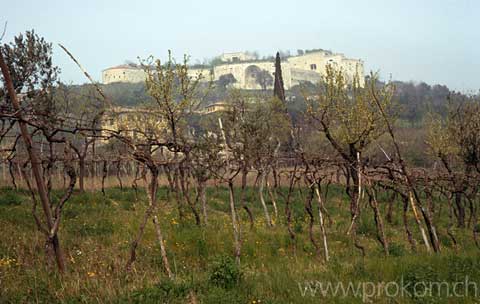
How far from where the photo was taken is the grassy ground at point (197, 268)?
472cm

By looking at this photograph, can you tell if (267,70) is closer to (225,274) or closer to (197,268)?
(197,268)

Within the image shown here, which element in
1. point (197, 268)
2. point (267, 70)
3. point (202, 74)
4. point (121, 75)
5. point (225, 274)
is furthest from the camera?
point (267, 70)

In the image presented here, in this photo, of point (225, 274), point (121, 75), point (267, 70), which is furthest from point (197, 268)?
point (267, 70)

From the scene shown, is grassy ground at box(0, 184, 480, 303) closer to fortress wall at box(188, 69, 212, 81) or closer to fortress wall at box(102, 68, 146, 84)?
fortress wall at box(188, 69, 212, 81)

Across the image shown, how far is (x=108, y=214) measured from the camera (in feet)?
35.7

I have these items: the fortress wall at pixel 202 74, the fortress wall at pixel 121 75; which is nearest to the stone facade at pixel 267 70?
the fortress wall at pixel 121 75

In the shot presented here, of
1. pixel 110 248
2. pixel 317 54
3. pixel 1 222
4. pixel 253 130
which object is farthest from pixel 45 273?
pixel 317 54

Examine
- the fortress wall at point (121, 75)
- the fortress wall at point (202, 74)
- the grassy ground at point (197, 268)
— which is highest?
the fortress wall at point (121, 75)

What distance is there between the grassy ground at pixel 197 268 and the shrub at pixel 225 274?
1 centimetres

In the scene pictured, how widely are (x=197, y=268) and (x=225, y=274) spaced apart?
1.67 metres

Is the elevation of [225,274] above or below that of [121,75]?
below

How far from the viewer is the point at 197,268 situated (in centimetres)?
662

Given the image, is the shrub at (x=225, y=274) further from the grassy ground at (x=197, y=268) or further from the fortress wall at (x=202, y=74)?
the fortress wall at (x=202, y=74)

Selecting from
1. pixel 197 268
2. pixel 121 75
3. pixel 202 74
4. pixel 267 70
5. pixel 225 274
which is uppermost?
pixel 267 70
